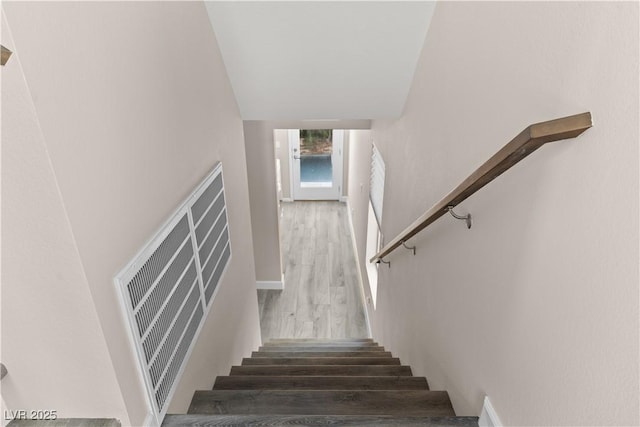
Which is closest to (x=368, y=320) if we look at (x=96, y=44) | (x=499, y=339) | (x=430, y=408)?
(x=430, y=408)

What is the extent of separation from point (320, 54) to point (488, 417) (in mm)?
2091

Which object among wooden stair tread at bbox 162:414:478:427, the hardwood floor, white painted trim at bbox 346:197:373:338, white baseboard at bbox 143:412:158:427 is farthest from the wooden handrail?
the hardwood floor

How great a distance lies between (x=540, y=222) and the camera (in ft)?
3.44

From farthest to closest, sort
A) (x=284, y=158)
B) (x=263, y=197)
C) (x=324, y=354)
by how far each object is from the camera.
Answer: (x=284, y=158) → (x=263, y=197) → (x=324, y=354)

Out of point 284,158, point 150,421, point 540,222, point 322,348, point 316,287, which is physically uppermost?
point 540,222

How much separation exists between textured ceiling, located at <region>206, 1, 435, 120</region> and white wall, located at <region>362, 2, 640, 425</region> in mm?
365

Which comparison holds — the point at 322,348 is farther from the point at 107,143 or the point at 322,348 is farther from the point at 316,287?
the point at 107,143

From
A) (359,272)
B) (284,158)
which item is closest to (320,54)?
(359,272)

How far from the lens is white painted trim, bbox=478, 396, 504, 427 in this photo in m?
1.37

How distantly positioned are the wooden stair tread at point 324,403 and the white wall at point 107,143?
147mm

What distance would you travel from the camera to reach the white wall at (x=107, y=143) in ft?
3.14

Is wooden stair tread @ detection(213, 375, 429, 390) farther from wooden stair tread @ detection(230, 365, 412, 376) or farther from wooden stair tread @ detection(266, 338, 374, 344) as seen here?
wooden stair tread @ detection(266, 338, 374, 344)

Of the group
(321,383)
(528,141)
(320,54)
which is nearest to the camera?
(528,141)

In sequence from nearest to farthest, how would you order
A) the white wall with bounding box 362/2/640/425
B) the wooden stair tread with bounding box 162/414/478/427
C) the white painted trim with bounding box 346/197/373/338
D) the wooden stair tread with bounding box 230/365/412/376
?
the white wall with bounding box 362/2/640/425 < the wooden stair tread with bounding box 162/414/478/427 < the wooden stair tread with bounding box 230/365/412/376 < the white painted trim with bounding box 346/197/373/338
